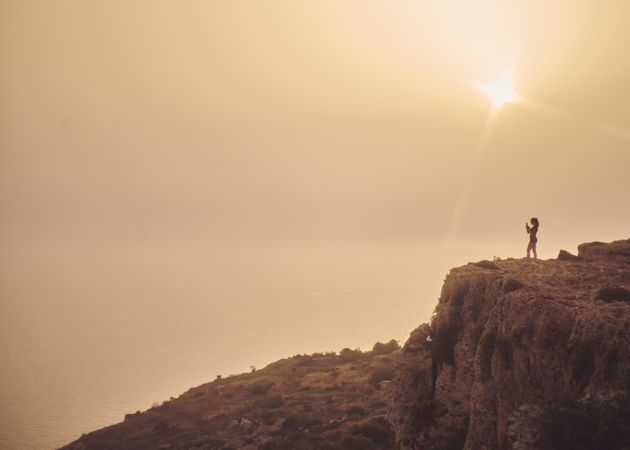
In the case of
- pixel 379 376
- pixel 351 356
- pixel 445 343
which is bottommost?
pixel 445 343

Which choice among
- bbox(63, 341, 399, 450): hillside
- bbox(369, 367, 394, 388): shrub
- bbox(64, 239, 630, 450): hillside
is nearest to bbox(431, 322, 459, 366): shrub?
bbox(64, 239, 630, 450): hillside

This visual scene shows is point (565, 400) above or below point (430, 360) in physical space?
below

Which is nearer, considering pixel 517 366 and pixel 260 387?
pixel 517 366

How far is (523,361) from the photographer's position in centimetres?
1773

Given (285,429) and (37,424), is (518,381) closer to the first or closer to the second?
(285,429)

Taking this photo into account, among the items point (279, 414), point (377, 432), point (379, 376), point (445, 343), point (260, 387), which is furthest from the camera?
point (260, 387)

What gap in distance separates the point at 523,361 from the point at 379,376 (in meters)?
38.2

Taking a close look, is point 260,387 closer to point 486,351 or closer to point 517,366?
point 486,351

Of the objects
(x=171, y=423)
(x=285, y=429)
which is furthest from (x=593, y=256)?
(x=171, y=423)

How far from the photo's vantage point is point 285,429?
149 ft

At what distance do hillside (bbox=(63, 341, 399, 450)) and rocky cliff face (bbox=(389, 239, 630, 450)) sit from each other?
15.7 metres

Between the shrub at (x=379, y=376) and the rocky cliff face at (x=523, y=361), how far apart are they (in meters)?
27.3

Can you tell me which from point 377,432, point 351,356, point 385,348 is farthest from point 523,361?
point 385,348

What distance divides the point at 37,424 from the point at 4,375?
5745 centimetres
